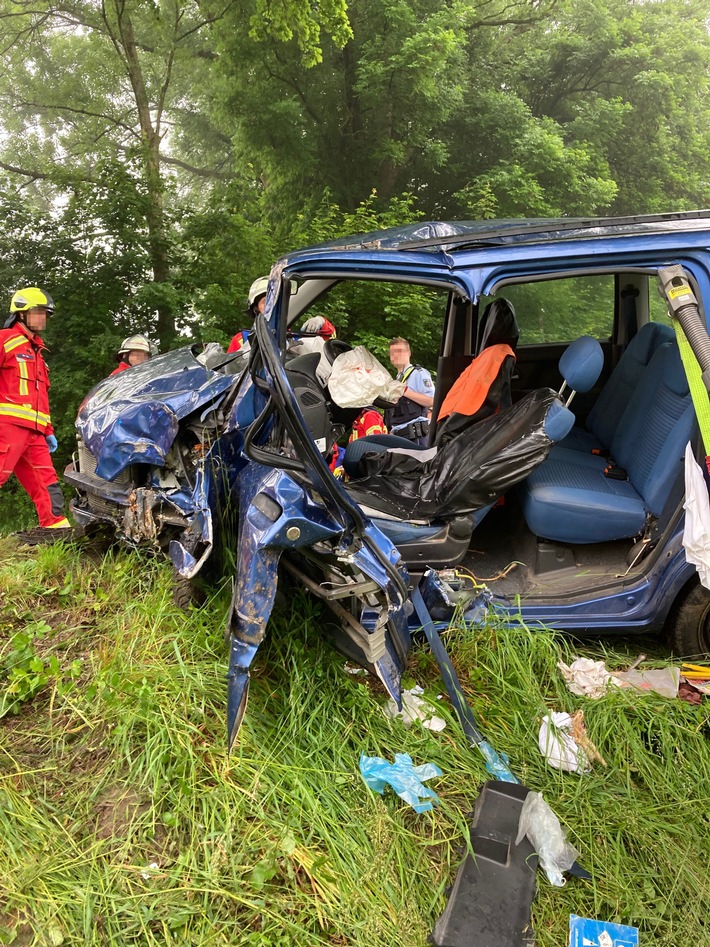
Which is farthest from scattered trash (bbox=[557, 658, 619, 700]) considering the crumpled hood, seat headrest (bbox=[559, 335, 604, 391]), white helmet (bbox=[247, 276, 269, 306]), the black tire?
white helmet (bbox=[247, 276, 269, 306])

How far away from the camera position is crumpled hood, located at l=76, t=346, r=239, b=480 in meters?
2.94

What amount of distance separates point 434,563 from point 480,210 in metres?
9.74

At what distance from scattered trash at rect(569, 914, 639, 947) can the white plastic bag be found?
2002 mm

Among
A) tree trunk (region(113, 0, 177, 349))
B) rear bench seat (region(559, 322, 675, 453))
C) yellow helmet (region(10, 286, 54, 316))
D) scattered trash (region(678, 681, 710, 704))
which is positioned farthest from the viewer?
tree trunk (region(113, 0, 177, 349))

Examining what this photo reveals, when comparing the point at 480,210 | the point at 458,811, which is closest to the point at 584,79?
the point at 480,210

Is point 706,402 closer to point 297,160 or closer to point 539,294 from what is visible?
point 539,294

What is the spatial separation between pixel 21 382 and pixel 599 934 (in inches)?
203

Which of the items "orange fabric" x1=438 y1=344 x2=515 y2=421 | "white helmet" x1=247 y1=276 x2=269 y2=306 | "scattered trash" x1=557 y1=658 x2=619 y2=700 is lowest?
"scattered trash" x1=557 y1=658 x2=619 y2=700

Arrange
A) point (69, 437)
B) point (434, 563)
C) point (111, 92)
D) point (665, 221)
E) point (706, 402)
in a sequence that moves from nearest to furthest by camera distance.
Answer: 1. point (706, 402)
2. point (665, 221)
3. point (434, 563)
4. point (69, 437)
5. point (111, 92)

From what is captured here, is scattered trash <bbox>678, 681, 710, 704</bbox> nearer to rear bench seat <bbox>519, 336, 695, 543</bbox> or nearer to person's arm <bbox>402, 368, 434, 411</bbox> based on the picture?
rear bench seat <bbox>519, 336, 695, 543</bbox>

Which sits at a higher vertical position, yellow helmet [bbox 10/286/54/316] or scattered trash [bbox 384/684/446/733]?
yellow helmet [bbox 10/286/54/316]

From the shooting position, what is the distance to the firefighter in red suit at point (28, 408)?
4.89 meters

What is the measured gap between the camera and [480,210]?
10977 mm

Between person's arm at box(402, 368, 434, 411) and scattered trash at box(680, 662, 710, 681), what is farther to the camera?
person's arm at box(402, 368, 434, 411)
